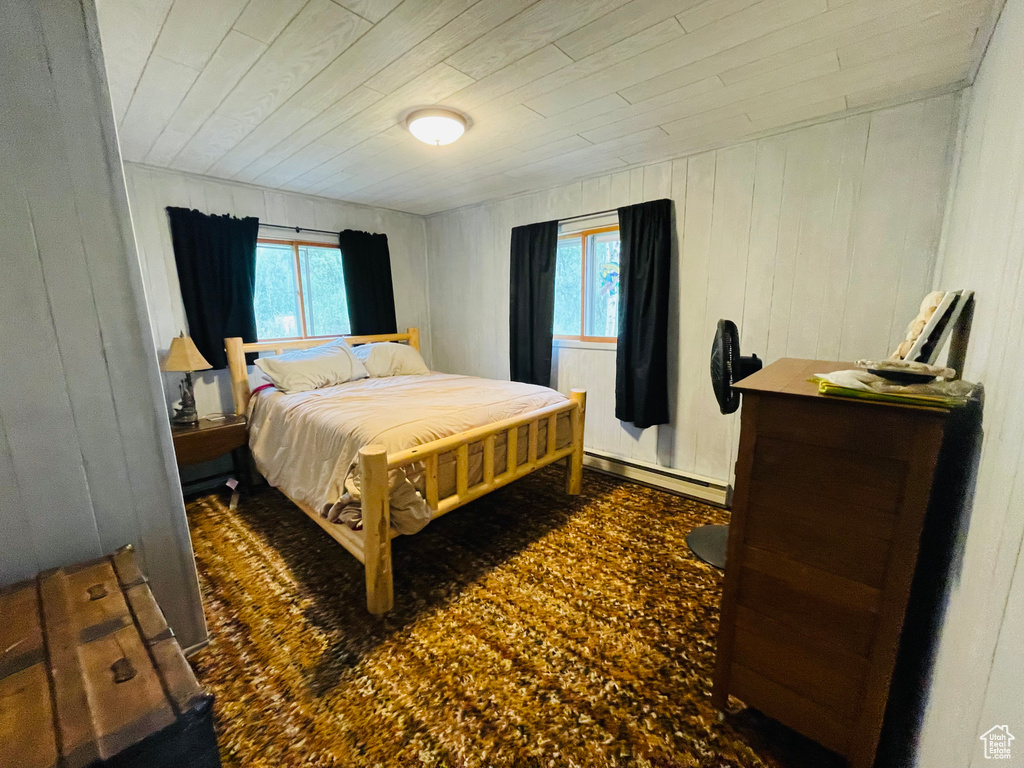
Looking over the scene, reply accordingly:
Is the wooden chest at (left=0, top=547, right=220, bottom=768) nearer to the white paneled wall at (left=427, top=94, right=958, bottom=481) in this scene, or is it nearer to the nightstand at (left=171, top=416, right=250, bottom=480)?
the nightstand at (left=171, top=416, right=250, bottom=480)

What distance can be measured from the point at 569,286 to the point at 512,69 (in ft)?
6.27

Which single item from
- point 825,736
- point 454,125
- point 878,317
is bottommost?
point 825,736

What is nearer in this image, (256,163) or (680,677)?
(680,677)

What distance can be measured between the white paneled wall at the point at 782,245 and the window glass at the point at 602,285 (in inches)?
8.2

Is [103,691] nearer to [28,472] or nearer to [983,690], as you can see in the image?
[28,472]

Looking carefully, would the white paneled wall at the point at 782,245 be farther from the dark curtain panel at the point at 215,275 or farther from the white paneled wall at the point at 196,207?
the dark curtain panel at the point at 215,275

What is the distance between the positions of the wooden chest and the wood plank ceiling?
1.74 meters

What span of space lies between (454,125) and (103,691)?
231cm

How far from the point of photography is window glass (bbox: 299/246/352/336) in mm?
3514

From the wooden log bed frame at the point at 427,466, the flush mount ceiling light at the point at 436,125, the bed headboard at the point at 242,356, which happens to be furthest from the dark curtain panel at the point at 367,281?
the flush mount ceiling light at the point at 436,125

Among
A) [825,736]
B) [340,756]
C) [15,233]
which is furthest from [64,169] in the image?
[825,736]

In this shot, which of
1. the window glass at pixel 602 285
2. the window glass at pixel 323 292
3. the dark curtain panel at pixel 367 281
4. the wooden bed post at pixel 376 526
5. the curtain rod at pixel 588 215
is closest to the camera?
the wooden bed post at pixel 376 526

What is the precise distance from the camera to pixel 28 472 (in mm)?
1086

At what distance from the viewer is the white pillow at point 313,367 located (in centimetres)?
282
